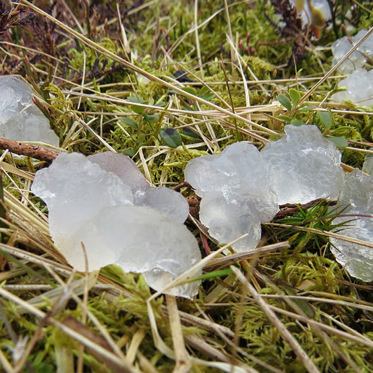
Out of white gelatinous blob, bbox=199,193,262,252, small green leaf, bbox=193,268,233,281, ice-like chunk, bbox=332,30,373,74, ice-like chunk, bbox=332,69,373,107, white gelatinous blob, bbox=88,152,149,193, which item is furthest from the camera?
ice-like chunk, bbox=332,30,373,74

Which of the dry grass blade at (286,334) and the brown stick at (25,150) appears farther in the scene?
the brown stick at (25,150)

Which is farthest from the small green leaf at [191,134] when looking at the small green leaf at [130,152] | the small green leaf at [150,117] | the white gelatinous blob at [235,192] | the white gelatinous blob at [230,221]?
the white gelatinous blob at [230,221]

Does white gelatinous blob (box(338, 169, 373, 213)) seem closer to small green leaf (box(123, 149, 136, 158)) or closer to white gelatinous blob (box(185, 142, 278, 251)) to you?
white gelatinous blob (box(185, 142, 278, 251))

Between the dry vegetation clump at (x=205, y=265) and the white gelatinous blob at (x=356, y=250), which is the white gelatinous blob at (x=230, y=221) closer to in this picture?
the dry vegetation clump at (x=205, y=265)

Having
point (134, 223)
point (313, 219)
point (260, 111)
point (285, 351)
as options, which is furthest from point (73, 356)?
point (260, 111)

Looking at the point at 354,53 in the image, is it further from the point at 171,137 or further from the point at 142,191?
the point at 142,191

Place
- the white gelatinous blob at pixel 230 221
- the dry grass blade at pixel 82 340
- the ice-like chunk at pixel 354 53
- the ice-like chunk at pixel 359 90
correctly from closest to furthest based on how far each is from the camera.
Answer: the dry grass blade at pixel 82 340, the white gelatinous blob at pixel 230 221, the ice-like chunk at pixel 359 90, the ice-like chunk at pixel 354 53

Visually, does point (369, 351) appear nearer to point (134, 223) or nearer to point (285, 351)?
point (285, 351)

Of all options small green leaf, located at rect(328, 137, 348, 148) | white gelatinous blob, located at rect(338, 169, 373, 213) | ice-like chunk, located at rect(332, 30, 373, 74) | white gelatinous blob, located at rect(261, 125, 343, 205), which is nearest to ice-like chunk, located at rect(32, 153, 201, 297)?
white gelatinous blob, located at rect(261, 125, 343, 205)
